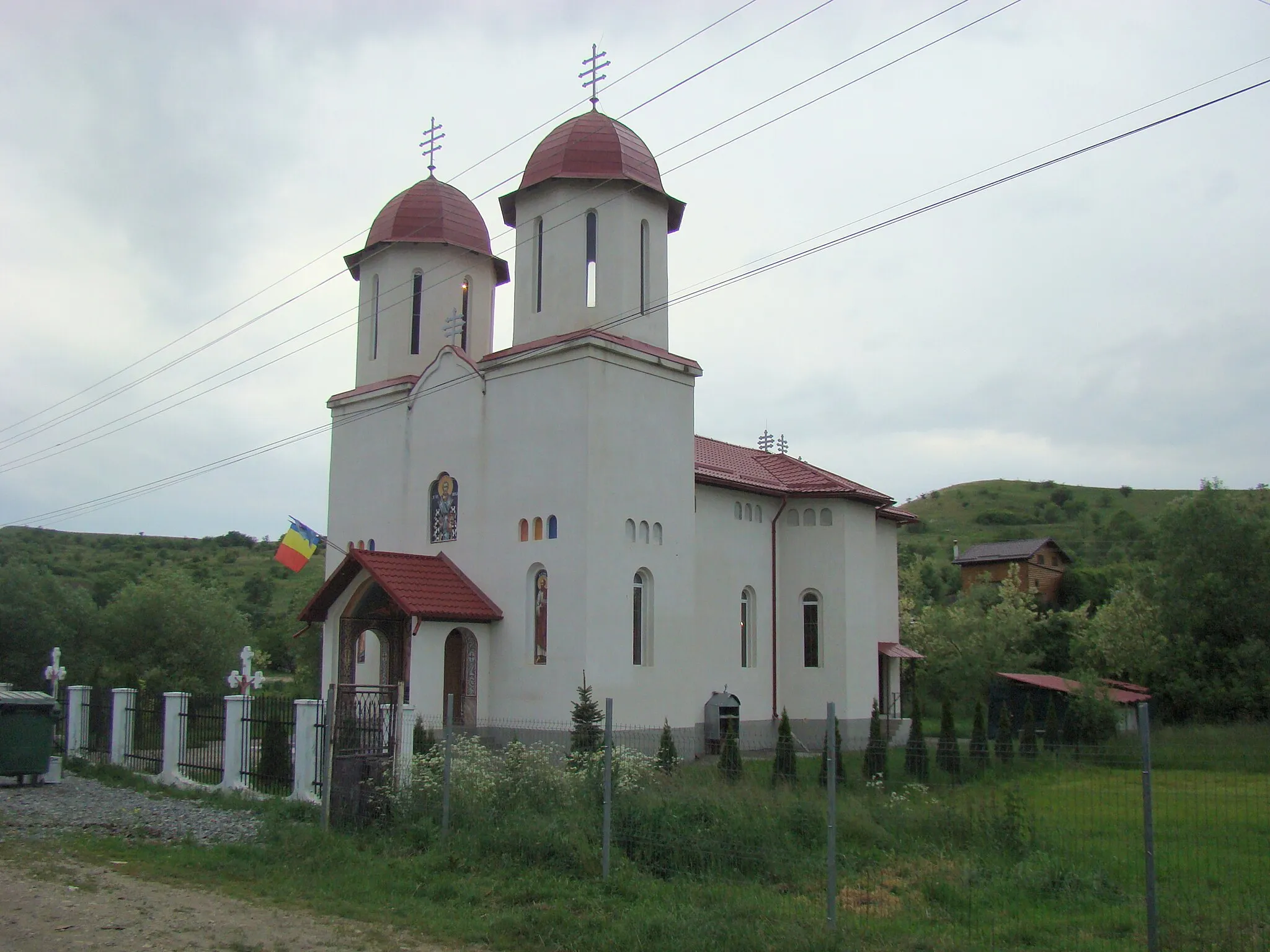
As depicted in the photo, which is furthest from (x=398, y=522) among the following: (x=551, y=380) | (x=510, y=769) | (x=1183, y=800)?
(x=1183, y=800)

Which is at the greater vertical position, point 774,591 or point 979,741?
point 774,591

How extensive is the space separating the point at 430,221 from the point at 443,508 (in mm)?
6882

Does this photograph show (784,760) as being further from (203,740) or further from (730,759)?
(203,740)

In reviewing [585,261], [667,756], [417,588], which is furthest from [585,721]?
[585,261]

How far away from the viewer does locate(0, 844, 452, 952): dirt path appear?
8.24m

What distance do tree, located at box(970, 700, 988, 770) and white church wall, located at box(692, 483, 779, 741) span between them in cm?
521

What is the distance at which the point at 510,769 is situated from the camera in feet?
41.0

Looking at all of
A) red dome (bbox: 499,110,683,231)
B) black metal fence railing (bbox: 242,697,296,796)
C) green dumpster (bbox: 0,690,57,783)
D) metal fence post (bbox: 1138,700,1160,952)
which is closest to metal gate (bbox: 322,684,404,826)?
black metal fence railing (bbox: 242,697,296,796)

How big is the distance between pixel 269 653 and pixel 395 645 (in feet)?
123

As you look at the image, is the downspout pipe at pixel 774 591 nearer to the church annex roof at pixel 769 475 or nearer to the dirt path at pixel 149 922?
the church annex roof at pixel 769 475

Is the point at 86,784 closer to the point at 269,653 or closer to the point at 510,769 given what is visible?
the point at 510,769

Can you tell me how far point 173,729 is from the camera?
18047 millimetres

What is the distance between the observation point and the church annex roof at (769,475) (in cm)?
2485

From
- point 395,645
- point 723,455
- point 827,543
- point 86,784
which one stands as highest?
point 723,455
